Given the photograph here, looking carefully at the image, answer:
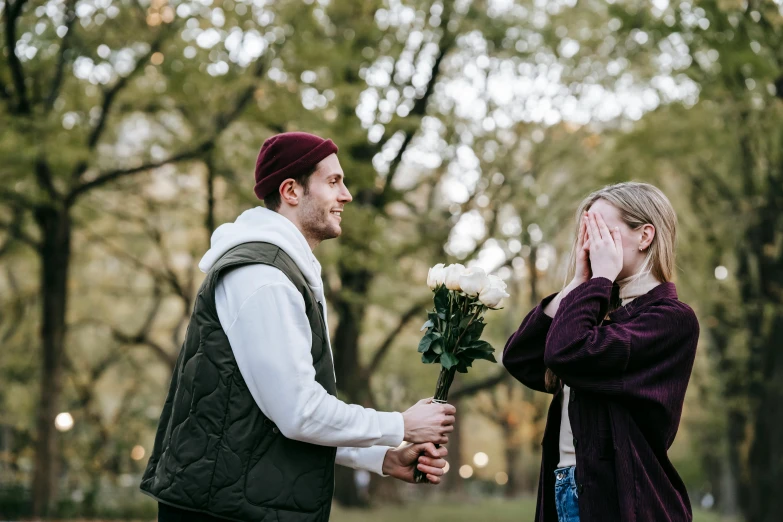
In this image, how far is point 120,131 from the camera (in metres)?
19.1

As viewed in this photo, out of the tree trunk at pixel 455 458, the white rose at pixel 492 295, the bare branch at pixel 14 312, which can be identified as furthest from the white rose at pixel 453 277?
the bare branch at pixel 14 312

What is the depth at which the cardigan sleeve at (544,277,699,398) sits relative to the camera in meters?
3.03

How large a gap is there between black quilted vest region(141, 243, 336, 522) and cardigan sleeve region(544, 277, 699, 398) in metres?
0.89

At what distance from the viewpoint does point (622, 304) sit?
3.39 meters

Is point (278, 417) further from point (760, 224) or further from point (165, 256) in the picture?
point (165, 256)

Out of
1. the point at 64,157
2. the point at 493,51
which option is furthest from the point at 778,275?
the point at 64,157

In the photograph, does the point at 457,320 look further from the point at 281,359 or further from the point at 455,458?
the point at 455,458

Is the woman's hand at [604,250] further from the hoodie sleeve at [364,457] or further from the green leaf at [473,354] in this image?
the hoodie sleeve at [364,457]

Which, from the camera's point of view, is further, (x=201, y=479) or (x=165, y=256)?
(x=165, y=256)

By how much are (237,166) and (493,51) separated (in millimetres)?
6004

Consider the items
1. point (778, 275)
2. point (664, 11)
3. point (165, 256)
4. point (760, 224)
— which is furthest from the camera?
point (165, 256)

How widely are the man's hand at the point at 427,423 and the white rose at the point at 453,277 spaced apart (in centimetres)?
48

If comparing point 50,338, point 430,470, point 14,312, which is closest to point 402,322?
point 50,338

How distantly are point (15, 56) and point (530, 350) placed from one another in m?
12.1
